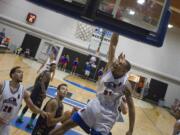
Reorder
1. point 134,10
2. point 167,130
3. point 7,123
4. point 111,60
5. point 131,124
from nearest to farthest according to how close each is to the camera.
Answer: point 131,124
point 111,60
point 7,123
point 134,10
point 167,130

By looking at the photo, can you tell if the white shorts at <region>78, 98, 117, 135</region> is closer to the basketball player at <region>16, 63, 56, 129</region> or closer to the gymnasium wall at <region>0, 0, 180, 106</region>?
the basketball player at <region>16, 63, 56, 129</region>

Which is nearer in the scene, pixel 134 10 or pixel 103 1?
pixel 103 1

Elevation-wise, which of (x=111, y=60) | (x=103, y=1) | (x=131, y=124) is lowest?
(x=131, y=124)

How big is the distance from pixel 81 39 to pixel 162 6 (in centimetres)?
1923

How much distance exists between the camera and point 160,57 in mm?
22906

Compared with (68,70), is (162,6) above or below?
above

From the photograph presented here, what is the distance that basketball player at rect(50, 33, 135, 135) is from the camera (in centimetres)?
358

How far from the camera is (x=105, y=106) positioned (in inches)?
144

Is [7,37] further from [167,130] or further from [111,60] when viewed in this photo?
[111,60]

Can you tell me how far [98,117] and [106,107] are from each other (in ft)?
0.57

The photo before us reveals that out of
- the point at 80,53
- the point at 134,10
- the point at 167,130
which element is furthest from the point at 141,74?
the point at 134,10

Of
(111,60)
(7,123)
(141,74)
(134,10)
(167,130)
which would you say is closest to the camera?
(111,60)

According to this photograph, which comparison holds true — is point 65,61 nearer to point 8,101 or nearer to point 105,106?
point 8,101

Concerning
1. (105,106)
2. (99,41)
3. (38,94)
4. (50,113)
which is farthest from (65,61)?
(105,106)
